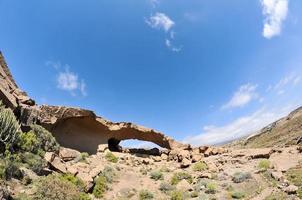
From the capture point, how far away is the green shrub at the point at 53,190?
13.2 m

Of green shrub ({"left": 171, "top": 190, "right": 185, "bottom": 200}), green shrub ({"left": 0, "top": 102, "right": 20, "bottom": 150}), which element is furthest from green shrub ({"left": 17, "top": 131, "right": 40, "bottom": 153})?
green shrub ({"left": 171, "top": 190, "right": 185, "bottom": 200})

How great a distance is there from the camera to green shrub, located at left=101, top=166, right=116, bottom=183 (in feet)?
65.2

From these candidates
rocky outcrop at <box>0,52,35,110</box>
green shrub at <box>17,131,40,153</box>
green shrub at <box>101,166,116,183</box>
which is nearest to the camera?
green shrub at <box>17,131,40,153</box>

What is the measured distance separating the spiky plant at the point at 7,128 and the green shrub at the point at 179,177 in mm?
9640

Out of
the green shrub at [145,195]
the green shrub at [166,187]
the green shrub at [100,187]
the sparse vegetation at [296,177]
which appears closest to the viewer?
the sparse vegetation at [296,177]

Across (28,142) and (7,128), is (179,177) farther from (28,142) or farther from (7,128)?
(7,128)

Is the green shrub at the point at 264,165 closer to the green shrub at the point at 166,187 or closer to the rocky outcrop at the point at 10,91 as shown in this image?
the green shrub at the point at 166,187

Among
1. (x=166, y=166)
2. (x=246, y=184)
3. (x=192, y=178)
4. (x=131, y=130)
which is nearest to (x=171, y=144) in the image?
(x=131, y=130)

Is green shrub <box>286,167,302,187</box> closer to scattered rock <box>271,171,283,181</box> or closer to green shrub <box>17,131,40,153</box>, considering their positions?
scattered rock <box>271,171,283,181</box>

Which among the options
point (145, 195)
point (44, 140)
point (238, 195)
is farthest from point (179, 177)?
point (44, 140)

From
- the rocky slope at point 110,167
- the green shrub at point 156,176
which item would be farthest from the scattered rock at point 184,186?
the green shrub at point 156,176

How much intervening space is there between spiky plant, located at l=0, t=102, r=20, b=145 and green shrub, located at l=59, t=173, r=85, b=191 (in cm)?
307

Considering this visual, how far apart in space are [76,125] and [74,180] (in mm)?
12235

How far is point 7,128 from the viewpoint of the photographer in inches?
632
